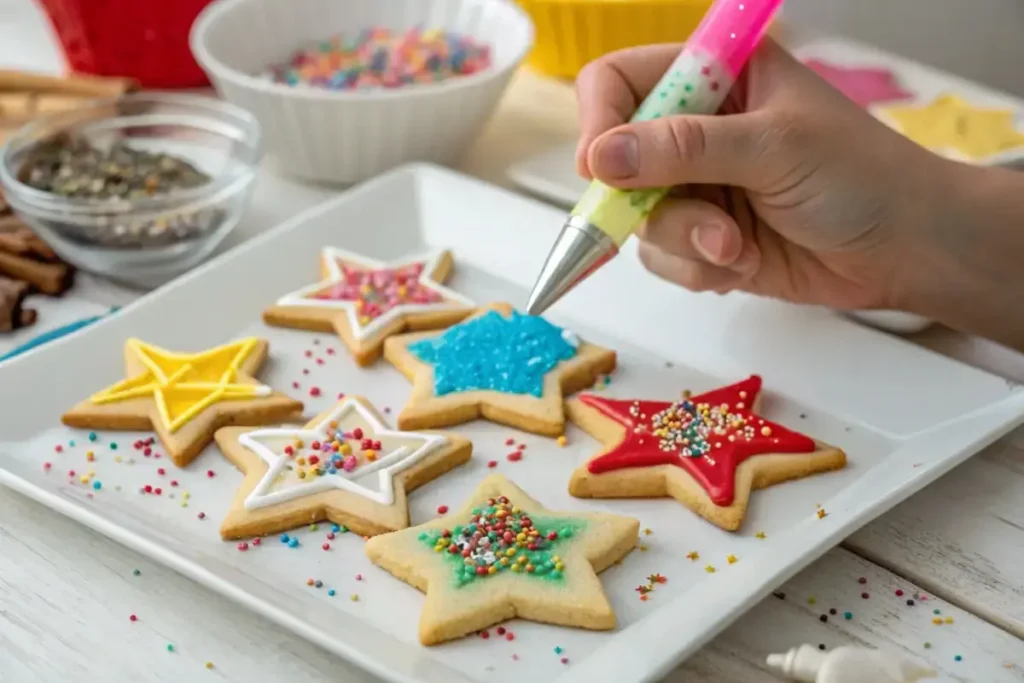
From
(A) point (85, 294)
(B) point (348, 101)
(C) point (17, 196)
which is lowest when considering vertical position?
(A) point (85, 294)

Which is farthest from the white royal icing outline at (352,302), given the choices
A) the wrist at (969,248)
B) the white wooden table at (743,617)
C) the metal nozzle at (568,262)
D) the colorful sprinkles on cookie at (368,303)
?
the wrist at (969,248)

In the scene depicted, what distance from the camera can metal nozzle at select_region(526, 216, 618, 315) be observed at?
102 centimetres

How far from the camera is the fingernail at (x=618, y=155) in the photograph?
1026 millimetres

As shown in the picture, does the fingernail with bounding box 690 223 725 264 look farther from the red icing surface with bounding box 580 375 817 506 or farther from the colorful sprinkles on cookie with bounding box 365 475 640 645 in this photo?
the colorful sprinkles on cookie with bounding box 365 475 640 645

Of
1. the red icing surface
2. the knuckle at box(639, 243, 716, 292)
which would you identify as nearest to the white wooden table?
the red icing surface

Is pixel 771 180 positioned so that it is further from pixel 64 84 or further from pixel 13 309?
pixel 64 84

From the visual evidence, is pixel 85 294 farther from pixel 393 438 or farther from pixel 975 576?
pixel 975 576

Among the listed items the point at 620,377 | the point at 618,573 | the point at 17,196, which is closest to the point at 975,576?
the point at 618,573

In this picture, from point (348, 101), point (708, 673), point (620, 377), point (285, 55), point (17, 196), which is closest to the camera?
point (708, 673)

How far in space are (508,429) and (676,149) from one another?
0.30 meters

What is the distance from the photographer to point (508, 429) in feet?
3.62

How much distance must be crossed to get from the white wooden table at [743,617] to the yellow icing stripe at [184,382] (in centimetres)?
14

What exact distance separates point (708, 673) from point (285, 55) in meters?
1.12

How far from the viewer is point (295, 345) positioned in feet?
4.00
